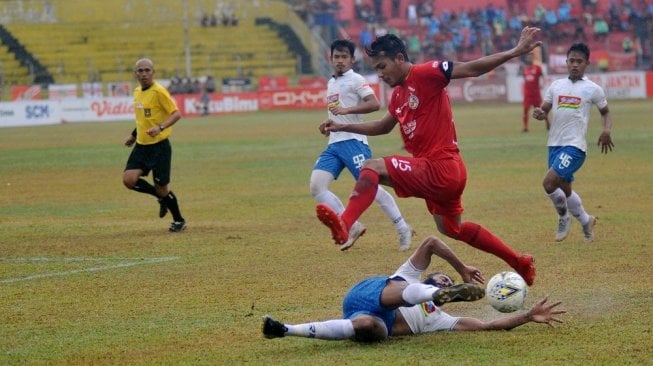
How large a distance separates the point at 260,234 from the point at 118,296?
16.4ft

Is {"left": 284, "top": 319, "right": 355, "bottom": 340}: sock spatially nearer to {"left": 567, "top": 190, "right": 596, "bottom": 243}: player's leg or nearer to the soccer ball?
the soccer ball

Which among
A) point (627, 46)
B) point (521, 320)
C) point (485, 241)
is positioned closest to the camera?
point (521, 320)

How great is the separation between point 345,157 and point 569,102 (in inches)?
111

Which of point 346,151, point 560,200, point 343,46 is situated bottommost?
point 560,200

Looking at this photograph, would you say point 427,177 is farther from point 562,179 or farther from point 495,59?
point 562,179

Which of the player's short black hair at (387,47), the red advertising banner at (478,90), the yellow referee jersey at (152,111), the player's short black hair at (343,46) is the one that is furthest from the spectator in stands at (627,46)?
the player's short black hair at (387,47)

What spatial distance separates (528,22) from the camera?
7119 centimetres

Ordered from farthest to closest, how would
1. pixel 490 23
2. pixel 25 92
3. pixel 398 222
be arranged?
1. pixel 490 23
2. pixel 25 92
3. pixel 398 222

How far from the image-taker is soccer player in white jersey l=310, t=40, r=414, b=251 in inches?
546

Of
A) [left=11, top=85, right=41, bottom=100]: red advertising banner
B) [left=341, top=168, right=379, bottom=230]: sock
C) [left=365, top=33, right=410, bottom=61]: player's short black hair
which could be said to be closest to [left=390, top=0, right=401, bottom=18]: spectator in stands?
[left=11, top=85, right=41, bottom=100]: red advertising banner

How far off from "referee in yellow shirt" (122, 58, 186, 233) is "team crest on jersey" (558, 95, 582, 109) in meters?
5.32

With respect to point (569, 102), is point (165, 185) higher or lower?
lower

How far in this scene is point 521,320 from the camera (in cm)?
845

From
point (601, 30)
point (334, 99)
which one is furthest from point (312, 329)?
point (601, 30)
